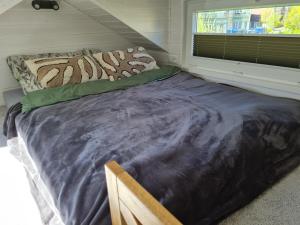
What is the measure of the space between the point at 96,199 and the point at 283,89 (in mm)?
1759

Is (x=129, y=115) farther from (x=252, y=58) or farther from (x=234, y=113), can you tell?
Result: (x=252, y=58)

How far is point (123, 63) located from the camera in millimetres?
2439

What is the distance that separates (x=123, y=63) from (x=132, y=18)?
0.51 meters

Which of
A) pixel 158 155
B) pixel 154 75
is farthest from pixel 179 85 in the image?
pixel 158 155

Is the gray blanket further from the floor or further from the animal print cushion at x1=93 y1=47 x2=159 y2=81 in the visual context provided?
the animal print cushion at x1=93 y1=47 x2=159 y2=81

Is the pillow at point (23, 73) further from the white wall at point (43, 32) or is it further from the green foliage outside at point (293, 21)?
the green foliage outside at point (293, 21)

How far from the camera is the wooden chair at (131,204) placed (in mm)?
498

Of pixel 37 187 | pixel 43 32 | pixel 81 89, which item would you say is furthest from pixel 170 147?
pixel 43 32

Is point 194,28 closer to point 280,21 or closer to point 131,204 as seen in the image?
point 280,21

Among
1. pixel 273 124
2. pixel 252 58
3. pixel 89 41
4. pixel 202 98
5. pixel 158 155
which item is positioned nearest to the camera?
pixel 158 155

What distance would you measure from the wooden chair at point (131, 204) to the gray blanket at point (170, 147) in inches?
7.5

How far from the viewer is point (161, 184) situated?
92 centimetres

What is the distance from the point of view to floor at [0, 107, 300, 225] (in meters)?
1.08

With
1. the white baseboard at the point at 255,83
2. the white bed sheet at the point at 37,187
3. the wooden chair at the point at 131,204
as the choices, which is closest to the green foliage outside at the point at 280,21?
the white baseboard at the point at 255,83
